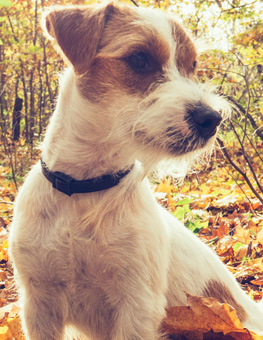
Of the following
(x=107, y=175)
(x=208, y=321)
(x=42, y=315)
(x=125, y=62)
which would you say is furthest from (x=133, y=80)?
(x=42, y=315)

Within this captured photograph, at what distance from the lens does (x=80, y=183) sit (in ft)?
6.56

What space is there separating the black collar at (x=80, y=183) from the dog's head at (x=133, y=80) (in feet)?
0.64

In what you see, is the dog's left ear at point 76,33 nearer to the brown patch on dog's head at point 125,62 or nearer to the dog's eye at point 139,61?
the brown patch on dog's head at point 125,62

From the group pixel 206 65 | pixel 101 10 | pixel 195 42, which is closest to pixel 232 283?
pixel 195 42

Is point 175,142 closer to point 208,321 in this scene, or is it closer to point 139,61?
point 139,61

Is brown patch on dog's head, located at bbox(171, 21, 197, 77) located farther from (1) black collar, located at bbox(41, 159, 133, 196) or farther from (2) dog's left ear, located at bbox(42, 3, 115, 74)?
(1) black collar, located at bbox(41, 159, 133, 196)

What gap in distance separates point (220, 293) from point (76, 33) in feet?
5.27

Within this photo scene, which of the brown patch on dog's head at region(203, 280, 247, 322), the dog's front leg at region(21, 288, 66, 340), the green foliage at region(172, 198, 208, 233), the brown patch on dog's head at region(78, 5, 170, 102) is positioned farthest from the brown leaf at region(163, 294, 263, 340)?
the green foliage at region(172, 198, 208, 233)

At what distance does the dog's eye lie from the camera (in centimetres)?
196

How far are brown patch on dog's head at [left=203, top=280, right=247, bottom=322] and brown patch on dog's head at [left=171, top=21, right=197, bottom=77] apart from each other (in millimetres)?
1189

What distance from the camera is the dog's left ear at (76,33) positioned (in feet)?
6.48

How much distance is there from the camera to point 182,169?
2311 mm

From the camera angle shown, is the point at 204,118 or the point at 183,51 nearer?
the point at 204,118

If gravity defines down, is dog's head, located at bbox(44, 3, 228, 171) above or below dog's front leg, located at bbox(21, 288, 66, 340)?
above
